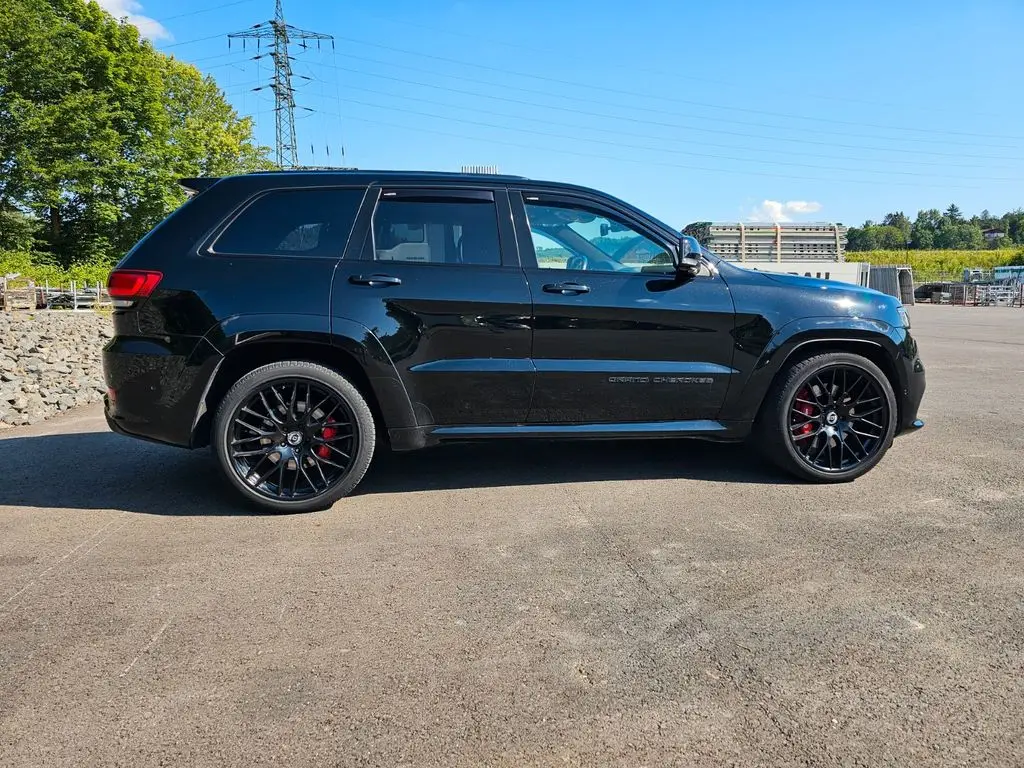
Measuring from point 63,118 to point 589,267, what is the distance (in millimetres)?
43483

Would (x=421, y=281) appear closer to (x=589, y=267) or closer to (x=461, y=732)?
(x=589, y=267)

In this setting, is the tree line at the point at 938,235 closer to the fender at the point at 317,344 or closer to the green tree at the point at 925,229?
the green tree at the point at 925,229

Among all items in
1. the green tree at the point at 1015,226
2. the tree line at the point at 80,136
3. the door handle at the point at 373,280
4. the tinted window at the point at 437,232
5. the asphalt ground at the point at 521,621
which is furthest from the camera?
the green tree at the point at 1015,226

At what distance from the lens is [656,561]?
11.2ft

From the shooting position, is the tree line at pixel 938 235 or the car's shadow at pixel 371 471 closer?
the car's shadow at pixel 371 471

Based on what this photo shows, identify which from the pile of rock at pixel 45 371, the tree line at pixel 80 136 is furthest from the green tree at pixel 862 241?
the pile of rock at pixel 45 371

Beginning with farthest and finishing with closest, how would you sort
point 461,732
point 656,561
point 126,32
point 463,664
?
1. point 126,32
2. point 656,561
3. point 463,664
4. point 461,732

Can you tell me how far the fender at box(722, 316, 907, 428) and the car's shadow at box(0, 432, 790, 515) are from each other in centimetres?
54

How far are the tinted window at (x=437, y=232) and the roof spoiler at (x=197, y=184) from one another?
3.29 ft

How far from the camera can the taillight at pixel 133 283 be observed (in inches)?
159


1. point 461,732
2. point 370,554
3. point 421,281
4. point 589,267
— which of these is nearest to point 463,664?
point 461,732

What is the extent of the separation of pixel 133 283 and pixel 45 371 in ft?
24.2

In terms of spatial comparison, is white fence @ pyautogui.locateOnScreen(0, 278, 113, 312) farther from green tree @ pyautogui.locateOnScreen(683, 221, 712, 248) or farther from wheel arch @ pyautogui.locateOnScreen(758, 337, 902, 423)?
wheel arch @ pyautogui.locateOnScreen(758, 337, 902, 423)

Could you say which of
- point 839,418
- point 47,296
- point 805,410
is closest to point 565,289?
point 805,410
